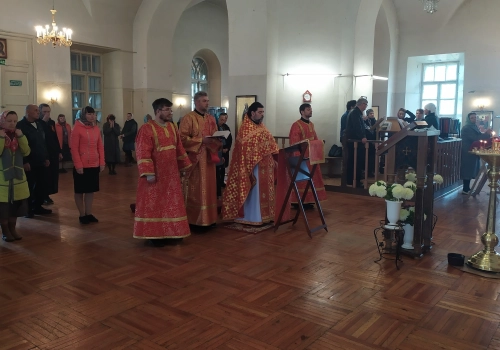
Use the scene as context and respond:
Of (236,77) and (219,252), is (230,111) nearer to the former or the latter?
(236,77)

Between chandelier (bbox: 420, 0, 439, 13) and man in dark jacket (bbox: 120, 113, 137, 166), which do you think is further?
man in dark jacket (bbox: 120, 113, 137, 166)

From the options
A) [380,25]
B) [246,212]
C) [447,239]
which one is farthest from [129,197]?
[380,25]

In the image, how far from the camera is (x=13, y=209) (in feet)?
17.0

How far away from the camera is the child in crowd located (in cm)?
497

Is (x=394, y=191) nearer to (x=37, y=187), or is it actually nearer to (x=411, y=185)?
(x=411, y=185)

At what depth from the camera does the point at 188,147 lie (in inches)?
217

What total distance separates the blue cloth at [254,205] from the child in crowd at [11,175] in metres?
2.65

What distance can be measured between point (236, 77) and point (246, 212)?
5530mm

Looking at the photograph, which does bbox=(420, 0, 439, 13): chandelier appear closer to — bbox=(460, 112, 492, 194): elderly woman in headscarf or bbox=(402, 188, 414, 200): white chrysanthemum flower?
bbox=(460, 112, 492, 194): elderly woman in headscarf

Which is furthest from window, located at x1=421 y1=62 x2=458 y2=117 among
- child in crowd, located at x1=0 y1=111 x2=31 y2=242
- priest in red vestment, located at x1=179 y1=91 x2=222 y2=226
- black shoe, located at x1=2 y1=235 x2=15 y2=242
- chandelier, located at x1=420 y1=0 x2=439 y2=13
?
black shoe, located at x1=2 y1=235 x2=15 y2=242

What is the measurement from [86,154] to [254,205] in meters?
2.26

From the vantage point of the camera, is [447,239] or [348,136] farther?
[348,136]

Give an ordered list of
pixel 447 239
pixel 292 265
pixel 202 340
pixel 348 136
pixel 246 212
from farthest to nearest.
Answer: pixel 348 136, pixel 246 212, pixel 447 239, pixel 292 265, pixel 202 340

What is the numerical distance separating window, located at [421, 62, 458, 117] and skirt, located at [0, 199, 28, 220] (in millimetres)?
14516
